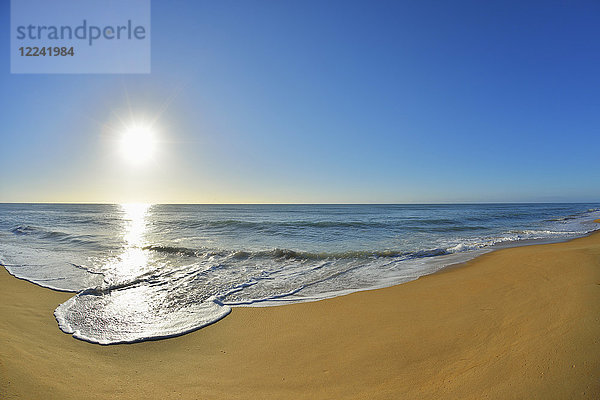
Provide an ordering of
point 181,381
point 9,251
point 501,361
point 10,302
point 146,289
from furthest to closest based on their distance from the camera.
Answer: point 9,251, point 146,289, point 10,302, point 181,381, point 501,361

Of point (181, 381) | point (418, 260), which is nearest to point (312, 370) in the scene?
point (181, 381)

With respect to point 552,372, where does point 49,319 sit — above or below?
below

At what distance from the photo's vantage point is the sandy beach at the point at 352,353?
8.87ft

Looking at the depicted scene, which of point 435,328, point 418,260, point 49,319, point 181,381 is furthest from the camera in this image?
point 418,260

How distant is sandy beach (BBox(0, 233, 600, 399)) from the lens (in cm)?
270

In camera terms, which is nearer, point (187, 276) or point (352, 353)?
point (352, 353)

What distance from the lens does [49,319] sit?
194 inches

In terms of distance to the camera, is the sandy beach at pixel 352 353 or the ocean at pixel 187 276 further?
the ocean at pixel 187 276

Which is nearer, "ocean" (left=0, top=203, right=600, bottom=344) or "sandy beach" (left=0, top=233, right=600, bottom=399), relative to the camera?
"sandy beach" (left=0, top=233, right=600, bottom=399)

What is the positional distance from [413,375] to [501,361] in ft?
3.12

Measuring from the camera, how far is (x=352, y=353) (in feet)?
11.6

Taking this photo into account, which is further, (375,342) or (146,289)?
(146,289)

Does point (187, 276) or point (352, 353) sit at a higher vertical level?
point (352, 353)

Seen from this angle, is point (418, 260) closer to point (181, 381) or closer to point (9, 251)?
point (181, 381)
